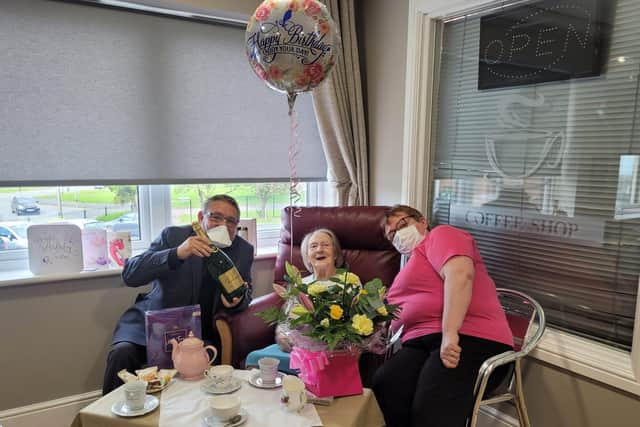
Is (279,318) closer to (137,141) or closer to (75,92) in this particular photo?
(137,141)

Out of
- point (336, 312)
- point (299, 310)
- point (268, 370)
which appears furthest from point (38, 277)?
point (336, 312)

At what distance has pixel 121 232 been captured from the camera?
2.33m

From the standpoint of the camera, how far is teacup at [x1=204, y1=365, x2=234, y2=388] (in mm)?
1439

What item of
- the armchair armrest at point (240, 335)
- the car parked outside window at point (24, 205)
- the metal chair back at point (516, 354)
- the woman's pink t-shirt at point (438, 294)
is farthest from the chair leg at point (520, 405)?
the car parked outside window at point (24, 205)

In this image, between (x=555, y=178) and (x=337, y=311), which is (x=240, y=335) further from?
(x=555, y=178)

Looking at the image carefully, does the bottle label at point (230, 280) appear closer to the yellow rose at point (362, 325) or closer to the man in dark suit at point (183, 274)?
the man in dark suit at point (183, 274)

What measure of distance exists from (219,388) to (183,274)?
78cm

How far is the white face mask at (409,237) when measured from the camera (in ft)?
6.25

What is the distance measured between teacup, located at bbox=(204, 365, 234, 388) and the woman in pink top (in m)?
0.58

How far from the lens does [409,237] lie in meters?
1.91

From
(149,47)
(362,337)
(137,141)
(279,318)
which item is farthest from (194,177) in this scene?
(362,337)

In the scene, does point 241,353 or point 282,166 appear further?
point 282,166

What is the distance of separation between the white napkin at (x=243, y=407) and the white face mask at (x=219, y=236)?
2.20ft

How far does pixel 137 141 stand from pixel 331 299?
4.97 feet
